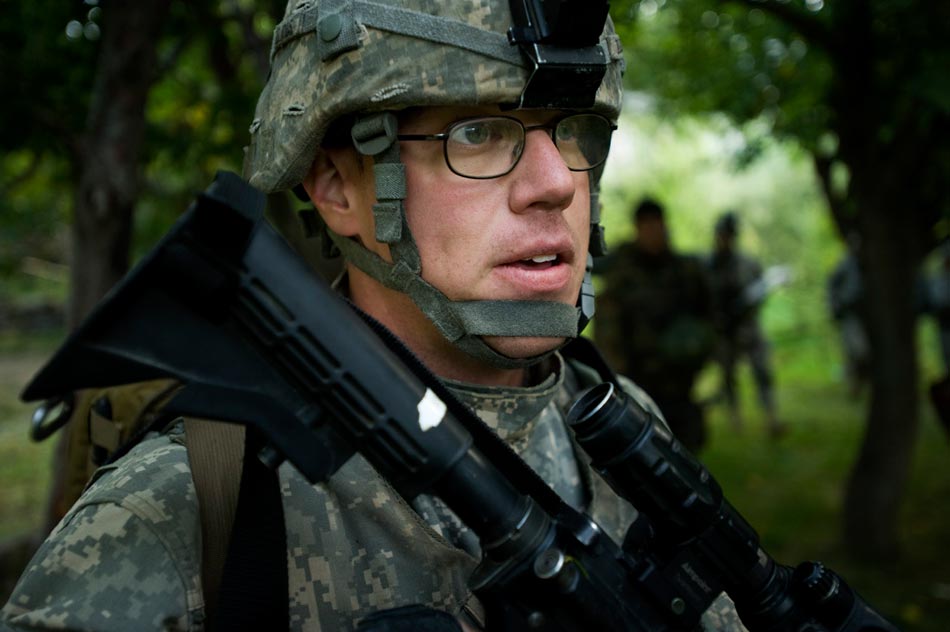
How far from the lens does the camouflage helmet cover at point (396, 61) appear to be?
1790 mm

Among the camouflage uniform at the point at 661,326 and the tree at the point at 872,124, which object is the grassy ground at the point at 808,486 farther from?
the camouflage uniform at the point at 661,326

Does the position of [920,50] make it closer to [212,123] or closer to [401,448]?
[212,123]

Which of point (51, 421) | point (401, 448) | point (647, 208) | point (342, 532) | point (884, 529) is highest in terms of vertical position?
point (401, 448)

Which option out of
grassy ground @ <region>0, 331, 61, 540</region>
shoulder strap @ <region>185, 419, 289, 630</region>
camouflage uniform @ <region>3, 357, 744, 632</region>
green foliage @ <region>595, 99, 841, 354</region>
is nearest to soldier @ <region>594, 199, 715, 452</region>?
grassy ground @ <region>0, 331, 61, 540</region>

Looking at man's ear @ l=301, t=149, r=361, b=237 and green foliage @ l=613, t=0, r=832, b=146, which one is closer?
man's ear @ l=301, t=149, r=361, b=237

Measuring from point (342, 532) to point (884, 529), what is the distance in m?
5.29

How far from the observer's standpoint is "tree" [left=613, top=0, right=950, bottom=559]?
4.86m

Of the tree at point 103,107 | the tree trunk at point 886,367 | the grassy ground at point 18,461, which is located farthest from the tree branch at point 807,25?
the grassy ground at point 18,461

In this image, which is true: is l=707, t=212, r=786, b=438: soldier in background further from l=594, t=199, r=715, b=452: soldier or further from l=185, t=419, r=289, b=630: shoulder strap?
l=185, t=419, r=289, b=630: shoulder strap

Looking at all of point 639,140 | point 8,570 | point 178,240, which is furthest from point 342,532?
point 639,140

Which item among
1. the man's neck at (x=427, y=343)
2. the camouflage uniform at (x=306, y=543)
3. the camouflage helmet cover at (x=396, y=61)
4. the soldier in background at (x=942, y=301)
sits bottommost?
the soldier in background at (x=942, y=301)

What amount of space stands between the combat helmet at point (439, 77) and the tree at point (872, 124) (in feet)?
8.72

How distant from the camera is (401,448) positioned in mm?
1357

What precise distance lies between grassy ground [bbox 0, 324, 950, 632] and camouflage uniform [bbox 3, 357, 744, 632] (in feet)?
14.0
